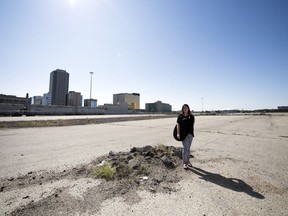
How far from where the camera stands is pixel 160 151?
6.86 metres

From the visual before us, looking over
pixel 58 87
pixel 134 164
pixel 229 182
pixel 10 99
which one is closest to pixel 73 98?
pixel 58 87

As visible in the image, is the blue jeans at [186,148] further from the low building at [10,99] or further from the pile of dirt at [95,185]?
the low building at [10,99]

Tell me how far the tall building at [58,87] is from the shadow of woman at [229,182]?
20013 centimetres

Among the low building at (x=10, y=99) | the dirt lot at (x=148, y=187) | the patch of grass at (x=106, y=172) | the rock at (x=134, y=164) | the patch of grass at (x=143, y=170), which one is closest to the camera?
the dirt lot at (x=148, y=187)

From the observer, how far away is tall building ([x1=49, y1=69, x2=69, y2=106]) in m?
181

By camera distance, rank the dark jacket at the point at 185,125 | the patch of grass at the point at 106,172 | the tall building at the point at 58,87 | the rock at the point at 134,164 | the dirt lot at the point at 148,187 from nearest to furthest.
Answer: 1. the dirt lot at the point at 148,187
2. the patch of grass at the point at 106,172
3. the rock at the point at 134,164
4. the dark jacket at the point at 185,125
5. the tall building at the point at 58,87

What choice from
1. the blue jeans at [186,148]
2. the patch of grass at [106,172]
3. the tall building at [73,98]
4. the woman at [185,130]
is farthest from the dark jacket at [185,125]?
the tall building at [73,98]

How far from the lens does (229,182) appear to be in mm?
4422

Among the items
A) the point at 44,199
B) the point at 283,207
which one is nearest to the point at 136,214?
the point at 44,199

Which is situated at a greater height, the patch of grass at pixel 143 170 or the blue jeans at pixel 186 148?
the blue jeans at pixel 186 148

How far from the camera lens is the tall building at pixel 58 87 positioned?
181 meters

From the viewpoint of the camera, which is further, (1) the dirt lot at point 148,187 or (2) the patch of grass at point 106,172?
(2) the patch of grass at point 106,172

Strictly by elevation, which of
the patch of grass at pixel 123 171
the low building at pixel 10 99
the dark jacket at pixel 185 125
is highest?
the low building at pixel 10 99

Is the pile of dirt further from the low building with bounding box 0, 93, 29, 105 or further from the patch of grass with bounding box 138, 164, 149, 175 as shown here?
the low building with bounding box 0, 93, 29, 105
